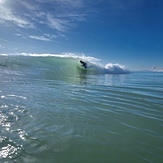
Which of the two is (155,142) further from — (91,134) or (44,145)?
(44,145)

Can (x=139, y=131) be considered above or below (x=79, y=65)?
below

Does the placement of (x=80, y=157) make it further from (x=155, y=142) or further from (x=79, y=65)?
(x=79, y=65)

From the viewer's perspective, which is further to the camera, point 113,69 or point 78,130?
point 113,69

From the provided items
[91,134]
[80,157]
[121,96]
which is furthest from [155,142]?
[121,96]

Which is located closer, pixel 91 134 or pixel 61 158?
pixel 61 158

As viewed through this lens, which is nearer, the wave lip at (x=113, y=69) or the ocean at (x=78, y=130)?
the ocean at (x=78, y=130)

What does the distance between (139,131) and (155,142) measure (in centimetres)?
69

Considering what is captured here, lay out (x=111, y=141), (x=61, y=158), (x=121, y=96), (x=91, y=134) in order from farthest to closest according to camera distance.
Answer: (x=121, y=96), (x=91, y=134), (x=111, y=141), (x=61, y=158)

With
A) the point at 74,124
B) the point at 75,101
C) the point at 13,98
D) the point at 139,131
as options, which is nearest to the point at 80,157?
the point at 74,124

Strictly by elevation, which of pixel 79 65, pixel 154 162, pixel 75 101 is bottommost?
pixel 154 162

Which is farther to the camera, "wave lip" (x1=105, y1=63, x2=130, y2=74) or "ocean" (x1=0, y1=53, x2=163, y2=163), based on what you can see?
"wave lip" (x1=105, y1=63, x2=130, y2=74)

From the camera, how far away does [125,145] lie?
4773 millimetres

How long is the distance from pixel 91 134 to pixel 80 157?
1201mm

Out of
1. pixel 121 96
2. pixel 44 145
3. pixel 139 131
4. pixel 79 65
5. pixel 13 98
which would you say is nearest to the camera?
pixel 44 145
